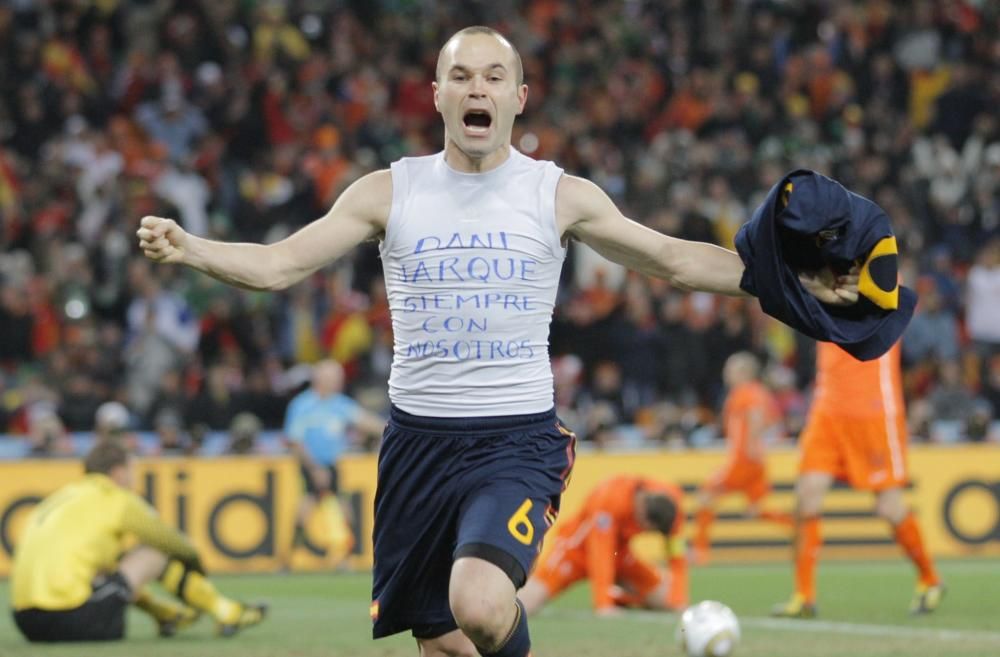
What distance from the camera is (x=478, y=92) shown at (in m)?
5.91

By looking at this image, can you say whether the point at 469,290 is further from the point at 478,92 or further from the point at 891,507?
the point at 891,507

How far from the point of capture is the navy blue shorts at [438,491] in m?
5.90

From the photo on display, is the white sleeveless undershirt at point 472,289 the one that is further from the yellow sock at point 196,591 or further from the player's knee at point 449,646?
the yellow sock at point 196,591

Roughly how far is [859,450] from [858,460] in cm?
6

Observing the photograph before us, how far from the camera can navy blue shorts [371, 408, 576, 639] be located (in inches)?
232

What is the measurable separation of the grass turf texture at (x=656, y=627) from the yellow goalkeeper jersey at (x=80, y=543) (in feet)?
1.06

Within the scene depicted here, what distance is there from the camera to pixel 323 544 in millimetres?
16656

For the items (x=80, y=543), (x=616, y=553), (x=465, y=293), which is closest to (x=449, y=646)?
(x=465, y=293)

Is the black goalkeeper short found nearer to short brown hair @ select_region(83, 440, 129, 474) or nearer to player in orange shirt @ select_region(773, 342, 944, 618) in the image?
short brown hair @ select_region(83, 440, 129, 474)


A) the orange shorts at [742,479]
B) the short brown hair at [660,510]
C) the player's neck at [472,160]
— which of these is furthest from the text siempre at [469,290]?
the orange shorts at [742,479]

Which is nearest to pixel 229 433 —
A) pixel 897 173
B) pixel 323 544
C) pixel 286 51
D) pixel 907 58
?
pixel 323 544

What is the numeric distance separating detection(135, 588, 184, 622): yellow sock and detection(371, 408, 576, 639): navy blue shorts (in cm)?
507

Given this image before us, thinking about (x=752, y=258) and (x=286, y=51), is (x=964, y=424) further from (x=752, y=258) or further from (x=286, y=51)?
(x=752, y=258)

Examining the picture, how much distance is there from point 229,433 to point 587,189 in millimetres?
11705
